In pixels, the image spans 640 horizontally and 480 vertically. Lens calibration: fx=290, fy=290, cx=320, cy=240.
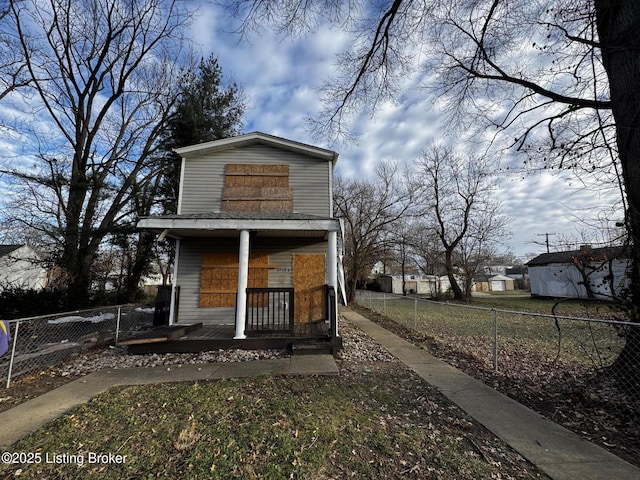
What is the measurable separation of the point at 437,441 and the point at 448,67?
6.81 m

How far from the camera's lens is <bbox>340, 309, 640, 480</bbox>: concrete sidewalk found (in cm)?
236

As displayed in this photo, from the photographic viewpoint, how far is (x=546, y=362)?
19.2 ft

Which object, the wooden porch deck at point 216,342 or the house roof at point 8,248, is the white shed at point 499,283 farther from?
the house roof at point 8,248

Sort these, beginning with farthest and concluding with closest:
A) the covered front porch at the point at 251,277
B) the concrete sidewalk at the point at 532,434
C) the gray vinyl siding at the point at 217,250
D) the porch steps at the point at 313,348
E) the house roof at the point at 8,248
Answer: the house roof at the point at 8,248
the gray vinyl siding at the point at 217,250
the covered front porch at the point at 251,277
the porch steps at the point at 313,348
the concrete sidewalk at the point at 532,434

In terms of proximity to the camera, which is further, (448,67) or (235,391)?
(448,67)

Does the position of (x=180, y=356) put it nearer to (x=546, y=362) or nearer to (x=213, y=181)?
(x=213, y=181)

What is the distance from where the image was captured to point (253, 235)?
7934 millimetres

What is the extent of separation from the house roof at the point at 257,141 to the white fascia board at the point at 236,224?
2772 millimetres

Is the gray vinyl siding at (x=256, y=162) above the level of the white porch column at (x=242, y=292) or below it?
above

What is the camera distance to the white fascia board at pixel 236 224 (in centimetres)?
651

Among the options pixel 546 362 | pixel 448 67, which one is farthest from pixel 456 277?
pixel 448 67

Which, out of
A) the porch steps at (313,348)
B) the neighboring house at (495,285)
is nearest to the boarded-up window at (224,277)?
the porch steps at (313,348)

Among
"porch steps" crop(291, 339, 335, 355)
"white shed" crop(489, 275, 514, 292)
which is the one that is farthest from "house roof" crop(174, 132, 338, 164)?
"white shed" crop(489, 275, 514, 292)

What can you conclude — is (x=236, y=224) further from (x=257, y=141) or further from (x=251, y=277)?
(x=257, y=141)
